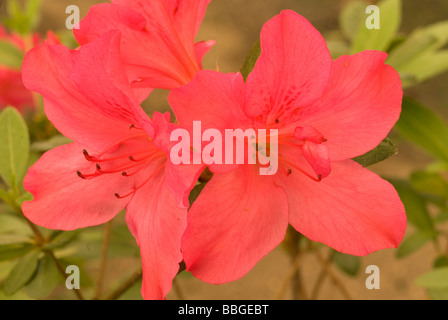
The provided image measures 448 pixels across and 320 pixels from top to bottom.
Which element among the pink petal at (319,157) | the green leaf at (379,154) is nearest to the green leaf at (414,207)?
the green leaf at (379,154)

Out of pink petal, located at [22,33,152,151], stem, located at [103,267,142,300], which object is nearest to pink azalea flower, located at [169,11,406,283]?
pink petal, located at [22,33,152,151]

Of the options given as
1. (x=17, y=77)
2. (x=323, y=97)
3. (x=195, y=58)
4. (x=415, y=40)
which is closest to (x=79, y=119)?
(x=195, y=58)

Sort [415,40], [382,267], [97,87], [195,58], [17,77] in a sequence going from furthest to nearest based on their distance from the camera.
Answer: [382,267], [17,77], [415,40], [195,58], [97,87]

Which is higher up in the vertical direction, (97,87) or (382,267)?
(97,87)

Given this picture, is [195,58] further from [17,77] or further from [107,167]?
[17,77]

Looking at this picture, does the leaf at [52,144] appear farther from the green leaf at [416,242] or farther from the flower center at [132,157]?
the green leaf at [416,242]

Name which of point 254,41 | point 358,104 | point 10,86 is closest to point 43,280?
point 358,104
